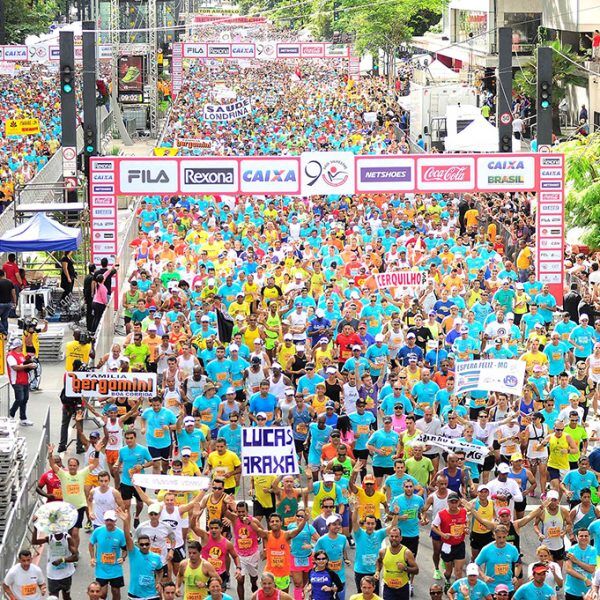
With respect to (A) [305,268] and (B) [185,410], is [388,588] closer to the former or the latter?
(B) [185,410]

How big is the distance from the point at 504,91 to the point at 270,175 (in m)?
6.50

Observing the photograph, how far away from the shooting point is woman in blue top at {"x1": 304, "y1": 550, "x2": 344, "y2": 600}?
13695 mm

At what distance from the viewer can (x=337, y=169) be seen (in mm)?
28203

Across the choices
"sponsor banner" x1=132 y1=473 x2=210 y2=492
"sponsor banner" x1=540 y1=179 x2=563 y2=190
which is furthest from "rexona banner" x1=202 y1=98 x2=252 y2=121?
"sponsor banner" x1=132 y1=473 x2=210 y2=492

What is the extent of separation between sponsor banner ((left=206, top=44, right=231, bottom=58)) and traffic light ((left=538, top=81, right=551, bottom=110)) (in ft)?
137

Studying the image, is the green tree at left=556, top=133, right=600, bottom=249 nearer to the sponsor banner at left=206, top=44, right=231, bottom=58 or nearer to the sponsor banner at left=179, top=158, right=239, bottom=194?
the sponsor banner at left=179, top=158, right=239, bottom=194

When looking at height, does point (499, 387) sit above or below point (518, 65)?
below

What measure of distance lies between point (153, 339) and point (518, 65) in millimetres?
40625

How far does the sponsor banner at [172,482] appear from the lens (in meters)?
15.3

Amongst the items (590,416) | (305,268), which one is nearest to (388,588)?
(590,416)

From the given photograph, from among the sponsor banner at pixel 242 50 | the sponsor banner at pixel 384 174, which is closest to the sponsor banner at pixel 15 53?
the sponsor banner at pixel 242 50

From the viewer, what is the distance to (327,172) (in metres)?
28.2

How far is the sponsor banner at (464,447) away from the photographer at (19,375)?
6406 millimetres

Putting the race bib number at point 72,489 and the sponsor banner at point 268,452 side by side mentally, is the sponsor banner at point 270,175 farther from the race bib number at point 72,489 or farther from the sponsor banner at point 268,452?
the race bib number at point 72,489
